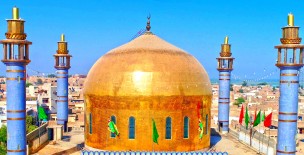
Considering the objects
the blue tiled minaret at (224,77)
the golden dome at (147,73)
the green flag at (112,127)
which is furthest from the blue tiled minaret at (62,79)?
the blue tiled minaret at (224,77)

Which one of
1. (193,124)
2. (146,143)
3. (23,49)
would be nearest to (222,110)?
(193,124)

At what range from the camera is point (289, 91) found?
20141mm

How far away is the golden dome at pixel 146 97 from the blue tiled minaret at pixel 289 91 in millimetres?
5156

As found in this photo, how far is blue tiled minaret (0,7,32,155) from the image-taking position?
63.0 ft

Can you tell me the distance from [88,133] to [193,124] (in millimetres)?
6897

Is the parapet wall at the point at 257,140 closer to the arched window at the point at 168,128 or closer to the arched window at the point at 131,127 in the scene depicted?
the arched window at the point at 168,128

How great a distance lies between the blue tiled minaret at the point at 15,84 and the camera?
19.2 metres

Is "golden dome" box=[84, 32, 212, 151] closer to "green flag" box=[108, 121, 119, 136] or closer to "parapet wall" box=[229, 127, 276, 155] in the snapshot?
"green flag" box=[108, 121, 119, 136]

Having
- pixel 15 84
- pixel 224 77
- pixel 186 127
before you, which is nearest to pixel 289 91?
pixel 186 127

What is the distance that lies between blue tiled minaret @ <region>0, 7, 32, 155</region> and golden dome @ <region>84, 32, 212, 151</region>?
516 cm

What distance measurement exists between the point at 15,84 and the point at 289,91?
14.7m

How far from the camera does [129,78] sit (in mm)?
22234


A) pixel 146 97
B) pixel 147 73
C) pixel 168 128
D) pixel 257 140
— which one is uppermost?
pixel 147 73

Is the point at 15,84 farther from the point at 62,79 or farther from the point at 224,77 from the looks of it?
the point at 224,77
